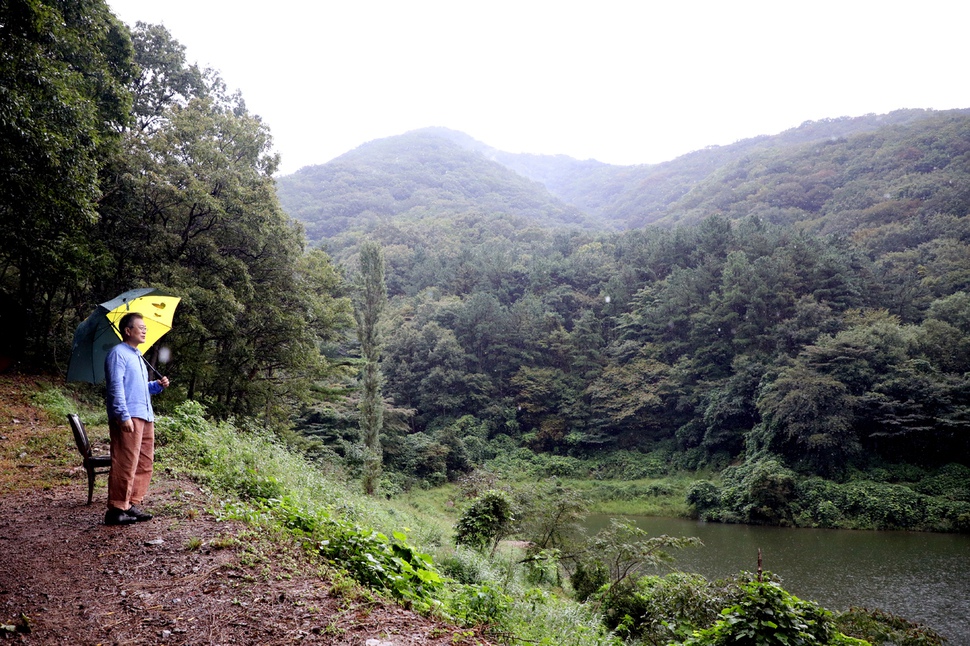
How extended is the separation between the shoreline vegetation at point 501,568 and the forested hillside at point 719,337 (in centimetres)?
1365

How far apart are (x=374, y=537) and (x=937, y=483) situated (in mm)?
23838

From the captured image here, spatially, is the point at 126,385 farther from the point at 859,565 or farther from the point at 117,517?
the point at 859,565

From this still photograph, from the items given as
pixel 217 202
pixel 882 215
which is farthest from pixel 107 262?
pixel 882 215

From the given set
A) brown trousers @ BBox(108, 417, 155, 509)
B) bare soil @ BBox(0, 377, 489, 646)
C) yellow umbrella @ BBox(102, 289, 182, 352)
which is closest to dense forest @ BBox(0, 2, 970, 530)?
yellow umbrella @ BBox(102, 289, 182, 352)

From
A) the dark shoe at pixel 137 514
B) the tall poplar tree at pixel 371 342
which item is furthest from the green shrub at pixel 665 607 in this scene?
the tall poplar tree at pixel 371 342

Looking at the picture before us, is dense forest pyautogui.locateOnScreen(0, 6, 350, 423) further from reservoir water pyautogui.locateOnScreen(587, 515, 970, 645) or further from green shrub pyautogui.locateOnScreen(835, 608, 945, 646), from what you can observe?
reservoir water pyautogui.locateOnScreen(587, 515, 970, 645)

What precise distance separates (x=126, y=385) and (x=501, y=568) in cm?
616

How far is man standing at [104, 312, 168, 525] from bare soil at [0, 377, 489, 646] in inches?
7.5

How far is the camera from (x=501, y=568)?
7871 millimetres

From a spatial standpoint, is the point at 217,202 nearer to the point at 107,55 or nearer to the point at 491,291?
the point at 107,55

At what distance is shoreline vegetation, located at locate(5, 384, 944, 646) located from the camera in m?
3.45

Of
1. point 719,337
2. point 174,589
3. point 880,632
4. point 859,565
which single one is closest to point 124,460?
point 174,589

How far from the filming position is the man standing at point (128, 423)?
148 inches

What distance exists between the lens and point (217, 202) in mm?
Result: 10812
